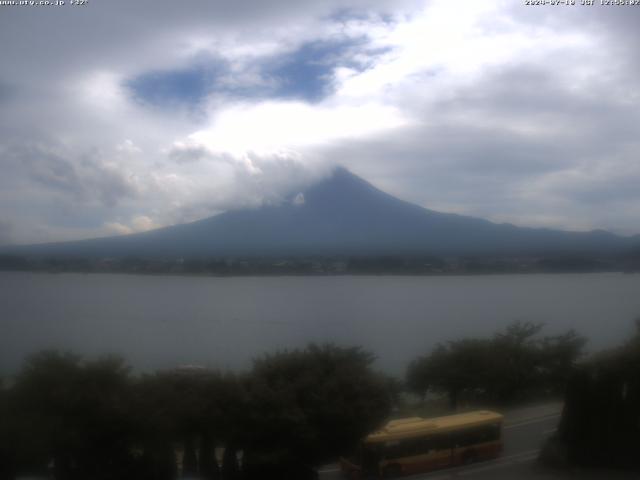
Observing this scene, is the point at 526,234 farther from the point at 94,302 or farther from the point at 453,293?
the point at 94,302

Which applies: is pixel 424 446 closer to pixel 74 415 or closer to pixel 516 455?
pixel 516 455

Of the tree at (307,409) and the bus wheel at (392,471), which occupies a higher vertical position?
the tree at (307,409)

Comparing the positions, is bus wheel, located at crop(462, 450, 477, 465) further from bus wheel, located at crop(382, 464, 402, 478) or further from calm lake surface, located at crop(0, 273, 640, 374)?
calm lake surface, located at crop(0, 273, 640, 374)

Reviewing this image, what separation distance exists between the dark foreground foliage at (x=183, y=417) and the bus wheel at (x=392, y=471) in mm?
634

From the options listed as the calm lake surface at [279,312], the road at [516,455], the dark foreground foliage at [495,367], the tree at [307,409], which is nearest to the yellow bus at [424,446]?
the road at [516,455]

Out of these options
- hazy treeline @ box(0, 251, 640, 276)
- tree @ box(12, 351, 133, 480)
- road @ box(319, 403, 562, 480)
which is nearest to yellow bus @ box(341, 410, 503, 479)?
road @ box(319, 403, 562, 480)

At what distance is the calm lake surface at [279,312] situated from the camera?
11.0m

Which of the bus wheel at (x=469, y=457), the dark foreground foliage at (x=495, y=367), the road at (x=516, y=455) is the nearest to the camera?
the road at (x=516, y=455)

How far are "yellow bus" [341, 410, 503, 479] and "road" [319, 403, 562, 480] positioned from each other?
0.19 metres

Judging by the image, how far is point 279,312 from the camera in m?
16.7

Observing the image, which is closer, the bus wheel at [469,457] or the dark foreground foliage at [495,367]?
the bus wheel at [469,457]

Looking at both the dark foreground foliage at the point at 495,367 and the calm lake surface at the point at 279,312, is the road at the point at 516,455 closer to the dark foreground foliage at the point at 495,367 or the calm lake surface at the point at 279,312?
the calm lake surface at the point at 279,312

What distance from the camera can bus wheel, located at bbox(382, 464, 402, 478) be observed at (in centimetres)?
843

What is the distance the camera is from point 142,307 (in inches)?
632
